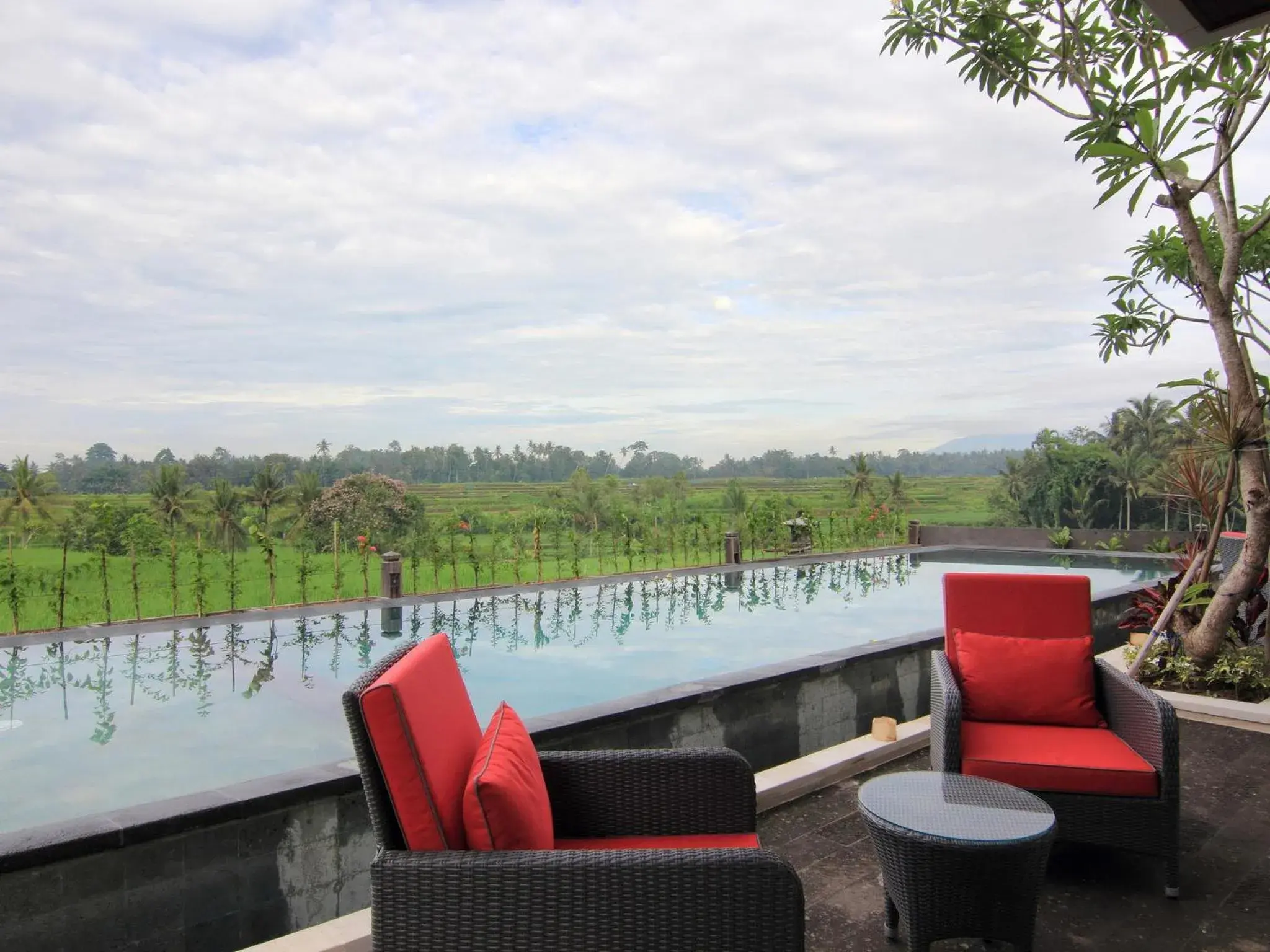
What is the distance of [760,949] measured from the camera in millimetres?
1463

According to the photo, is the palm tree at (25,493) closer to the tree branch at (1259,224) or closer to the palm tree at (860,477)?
the tree branch at (1259,224)

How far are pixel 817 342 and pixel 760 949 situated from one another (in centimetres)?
3155

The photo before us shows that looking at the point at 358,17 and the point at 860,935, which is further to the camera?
the point at 358,17

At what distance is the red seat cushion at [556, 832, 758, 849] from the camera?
1966 mm

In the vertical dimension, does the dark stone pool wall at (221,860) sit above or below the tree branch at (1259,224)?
below

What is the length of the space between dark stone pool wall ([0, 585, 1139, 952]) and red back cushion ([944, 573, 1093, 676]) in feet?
3.81

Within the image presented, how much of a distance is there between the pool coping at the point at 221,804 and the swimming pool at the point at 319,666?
229cm

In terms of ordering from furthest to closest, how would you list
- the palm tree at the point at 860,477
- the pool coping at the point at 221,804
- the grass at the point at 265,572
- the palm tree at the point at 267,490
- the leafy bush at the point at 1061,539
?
the palm tree at the point at 860,477
the leafy bush at the point at 1061,539
the palm tree at the point at 267,490
the grass at the point at 265,572
the pool coping at the point at 221,804

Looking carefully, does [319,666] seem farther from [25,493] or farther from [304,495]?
[304,495]

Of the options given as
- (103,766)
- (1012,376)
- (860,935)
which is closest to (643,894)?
(860,935)

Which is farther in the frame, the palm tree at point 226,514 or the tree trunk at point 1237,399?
the palm tree at point 226,514

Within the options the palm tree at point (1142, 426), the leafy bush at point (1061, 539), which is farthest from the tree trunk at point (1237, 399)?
the palm tree at point (1142, 426)

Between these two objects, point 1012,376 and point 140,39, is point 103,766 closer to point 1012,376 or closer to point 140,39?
point 140,39

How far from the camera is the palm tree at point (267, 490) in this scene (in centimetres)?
1422
